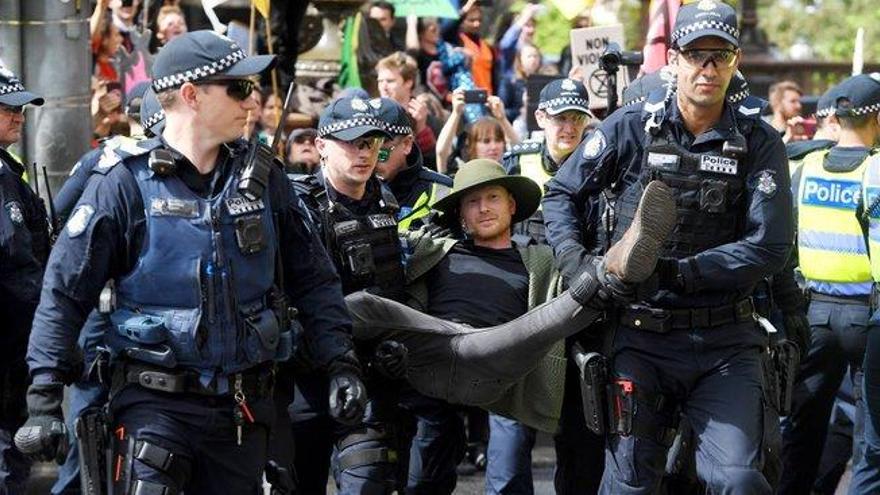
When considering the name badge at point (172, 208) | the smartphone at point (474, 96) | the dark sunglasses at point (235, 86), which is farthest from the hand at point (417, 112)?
the name badge at point (172, 208)

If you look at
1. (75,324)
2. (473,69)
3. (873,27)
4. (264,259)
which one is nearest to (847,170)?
(264,259)

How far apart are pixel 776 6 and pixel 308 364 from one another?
2618 cm

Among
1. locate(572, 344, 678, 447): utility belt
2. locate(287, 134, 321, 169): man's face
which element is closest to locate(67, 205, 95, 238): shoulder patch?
locate(572, 344, 678, 447): utility belt

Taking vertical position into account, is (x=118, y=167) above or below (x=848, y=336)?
above

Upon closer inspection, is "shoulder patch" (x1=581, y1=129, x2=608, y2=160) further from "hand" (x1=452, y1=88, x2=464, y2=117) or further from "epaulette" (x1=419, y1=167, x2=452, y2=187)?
"hand" (x1=452, y1=88, x2=464, y2=117)

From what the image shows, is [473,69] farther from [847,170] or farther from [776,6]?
[776,6]

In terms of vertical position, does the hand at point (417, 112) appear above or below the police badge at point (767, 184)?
below

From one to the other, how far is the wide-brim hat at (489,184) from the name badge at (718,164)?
4.42 feet

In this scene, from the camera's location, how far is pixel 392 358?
304 inches

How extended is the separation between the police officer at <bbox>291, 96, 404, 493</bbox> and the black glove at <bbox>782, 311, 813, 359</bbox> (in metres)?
1.76

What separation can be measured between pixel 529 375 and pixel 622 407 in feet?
3.08

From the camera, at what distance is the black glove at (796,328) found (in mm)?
8548

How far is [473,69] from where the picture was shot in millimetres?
15758

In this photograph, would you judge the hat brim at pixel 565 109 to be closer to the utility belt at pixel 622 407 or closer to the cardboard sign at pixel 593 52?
the cardboard sign at pixel 593 52
